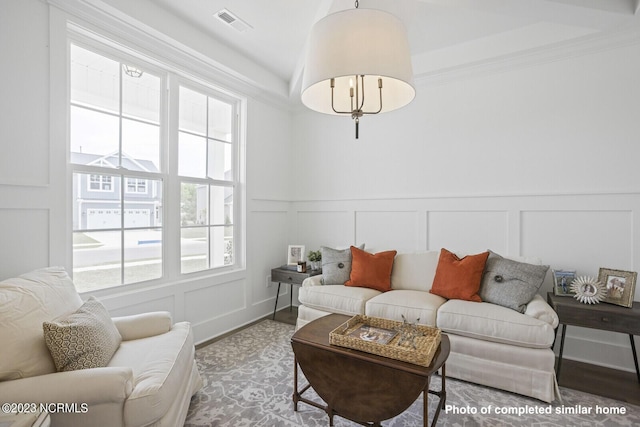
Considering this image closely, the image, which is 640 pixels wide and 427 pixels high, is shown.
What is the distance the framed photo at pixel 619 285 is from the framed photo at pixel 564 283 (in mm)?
179

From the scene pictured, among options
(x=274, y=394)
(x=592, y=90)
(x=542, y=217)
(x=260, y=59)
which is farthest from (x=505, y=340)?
(x=260, y=59)

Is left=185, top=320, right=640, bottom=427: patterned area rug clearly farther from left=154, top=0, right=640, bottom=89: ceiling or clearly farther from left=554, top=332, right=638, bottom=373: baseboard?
left=154, top=0, right=640, bottom=89: ceiling

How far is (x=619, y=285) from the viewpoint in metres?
2.40

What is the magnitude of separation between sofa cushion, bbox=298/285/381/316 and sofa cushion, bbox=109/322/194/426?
124cm

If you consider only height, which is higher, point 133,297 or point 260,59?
point 260,59

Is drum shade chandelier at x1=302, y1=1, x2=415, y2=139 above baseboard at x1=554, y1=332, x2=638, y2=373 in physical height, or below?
above

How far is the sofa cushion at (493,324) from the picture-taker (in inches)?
85.8

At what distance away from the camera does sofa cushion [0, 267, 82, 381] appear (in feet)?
4.64

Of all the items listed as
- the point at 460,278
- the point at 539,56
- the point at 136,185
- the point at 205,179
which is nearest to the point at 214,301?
the point at 205,179

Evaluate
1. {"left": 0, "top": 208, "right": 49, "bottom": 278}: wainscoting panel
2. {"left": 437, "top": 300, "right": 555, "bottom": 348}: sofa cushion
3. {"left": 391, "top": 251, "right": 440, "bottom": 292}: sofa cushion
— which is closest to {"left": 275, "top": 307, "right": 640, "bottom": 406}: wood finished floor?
{"left": 437, "top": 300, "right": 555, "bottom": 348}: sofa cushion

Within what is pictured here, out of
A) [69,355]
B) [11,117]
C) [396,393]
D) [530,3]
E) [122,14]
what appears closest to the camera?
[69,355]

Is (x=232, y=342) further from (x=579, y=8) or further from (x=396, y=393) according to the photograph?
(x=579, y=8)

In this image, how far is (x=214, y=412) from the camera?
6.71ft

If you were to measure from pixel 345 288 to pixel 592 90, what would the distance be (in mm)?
2704
